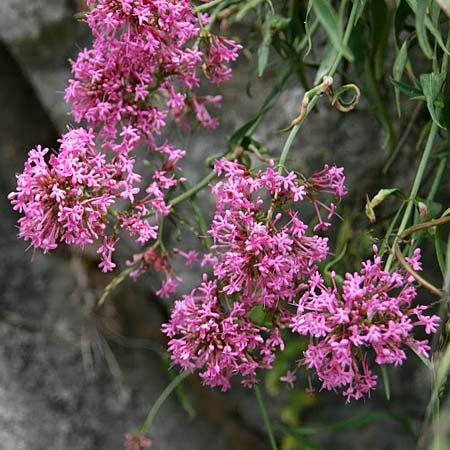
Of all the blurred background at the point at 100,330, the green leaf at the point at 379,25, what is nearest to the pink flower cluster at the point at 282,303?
the green leaf at the point at 379,25

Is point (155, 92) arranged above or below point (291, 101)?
above

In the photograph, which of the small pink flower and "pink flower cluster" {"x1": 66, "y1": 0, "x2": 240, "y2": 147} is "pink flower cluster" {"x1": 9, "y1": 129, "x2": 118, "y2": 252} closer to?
"pink flower cluster" {"x1": 66, "y1": 0, "x2": 240, "y2": 147}

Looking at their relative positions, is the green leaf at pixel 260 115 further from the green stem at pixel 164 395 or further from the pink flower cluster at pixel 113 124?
the green stem at pixel 164 395

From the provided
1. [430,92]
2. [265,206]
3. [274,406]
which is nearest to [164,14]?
[430,92]

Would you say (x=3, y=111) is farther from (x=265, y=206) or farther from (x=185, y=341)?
(x=185, y=341)

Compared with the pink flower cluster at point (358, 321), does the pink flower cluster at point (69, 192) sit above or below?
above

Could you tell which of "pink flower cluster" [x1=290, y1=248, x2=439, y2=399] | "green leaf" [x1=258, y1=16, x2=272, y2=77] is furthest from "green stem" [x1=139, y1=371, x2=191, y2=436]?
"green leaf" [x1=258, y1=16, x2=272, y2=77]
